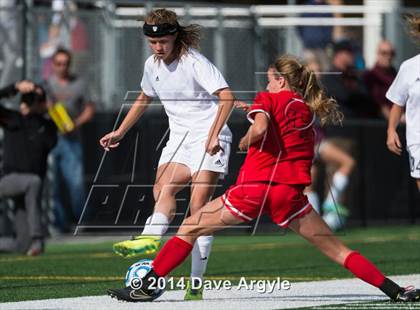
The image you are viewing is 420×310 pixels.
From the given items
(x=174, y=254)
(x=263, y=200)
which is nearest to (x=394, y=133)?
(x=263, y=200)

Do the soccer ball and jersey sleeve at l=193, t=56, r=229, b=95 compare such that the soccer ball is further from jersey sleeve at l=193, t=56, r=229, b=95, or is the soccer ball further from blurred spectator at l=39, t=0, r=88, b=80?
blurred spectator at l=39, t=0, r=88, b=80

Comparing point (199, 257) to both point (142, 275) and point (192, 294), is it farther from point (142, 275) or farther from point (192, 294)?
point (142, 275)

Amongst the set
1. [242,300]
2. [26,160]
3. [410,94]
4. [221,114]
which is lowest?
[26,160]

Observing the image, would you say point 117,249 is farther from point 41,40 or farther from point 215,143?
point 41,40

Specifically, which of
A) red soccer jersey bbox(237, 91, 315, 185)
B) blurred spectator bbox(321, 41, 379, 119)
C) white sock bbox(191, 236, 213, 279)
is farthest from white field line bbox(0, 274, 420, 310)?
blurred spectator bbox(321, 41, 379, 119)

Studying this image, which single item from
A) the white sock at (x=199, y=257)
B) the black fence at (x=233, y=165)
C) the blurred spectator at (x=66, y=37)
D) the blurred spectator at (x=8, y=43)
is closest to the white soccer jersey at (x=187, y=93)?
the white sock at (x=199, y=257)

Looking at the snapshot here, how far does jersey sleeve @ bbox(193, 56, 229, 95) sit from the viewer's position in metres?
9.45

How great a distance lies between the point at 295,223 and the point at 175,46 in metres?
1.59

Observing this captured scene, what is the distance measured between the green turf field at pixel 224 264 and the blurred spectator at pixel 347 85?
2.56 m

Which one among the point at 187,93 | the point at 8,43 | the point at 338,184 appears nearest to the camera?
the point at 187,93

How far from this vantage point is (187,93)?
9.66m

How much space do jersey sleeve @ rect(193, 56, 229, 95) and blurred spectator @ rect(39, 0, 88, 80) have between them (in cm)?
873

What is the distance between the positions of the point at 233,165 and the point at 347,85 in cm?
596

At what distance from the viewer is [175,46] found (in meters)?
9.60
